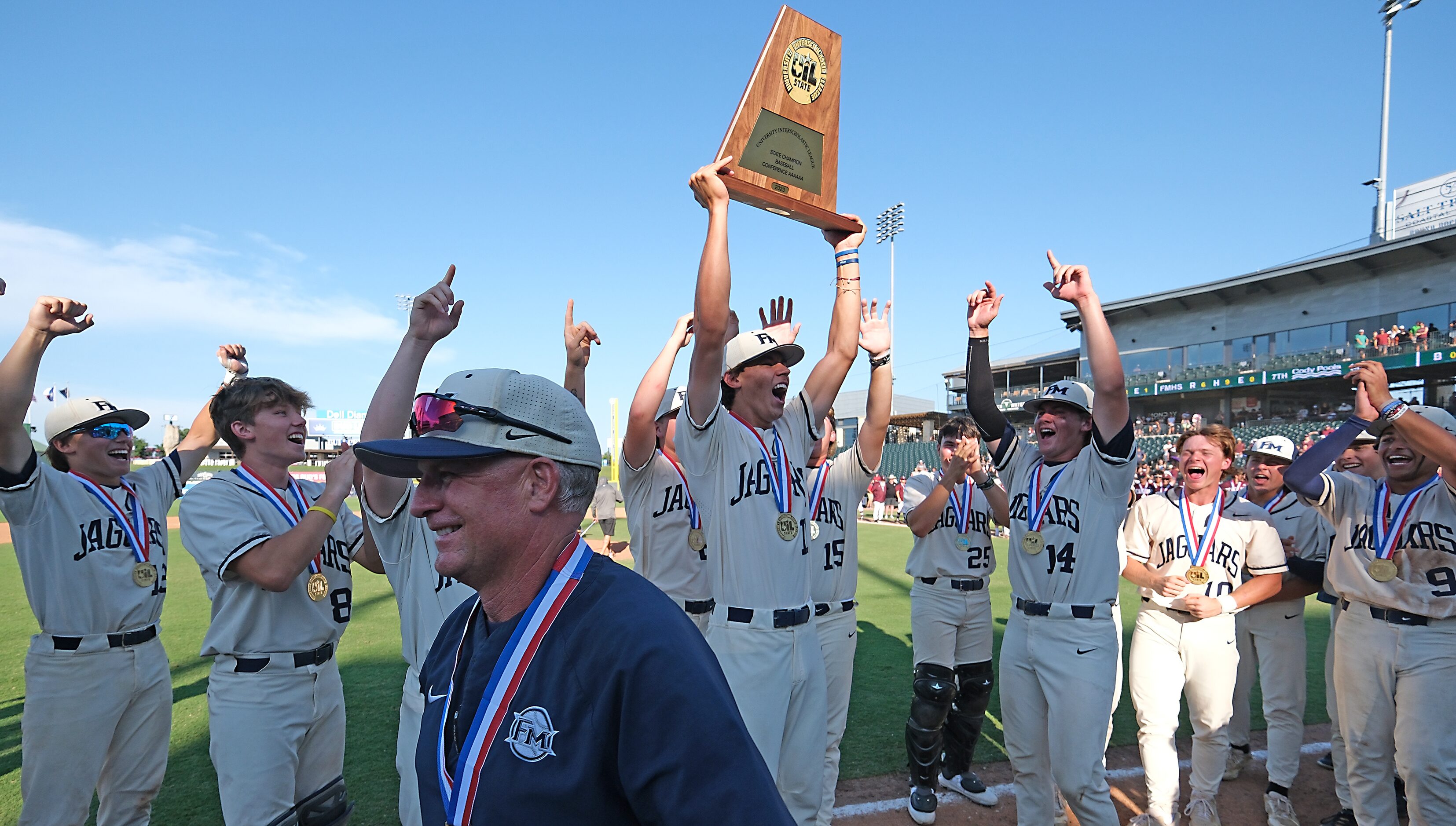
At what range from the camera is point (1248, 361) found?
37.8m

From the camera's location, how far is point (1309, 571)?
5629 mm

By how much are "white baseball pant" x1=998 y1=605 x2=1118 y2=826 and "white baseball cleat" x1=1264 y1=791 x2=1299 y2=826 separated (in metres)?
1.67

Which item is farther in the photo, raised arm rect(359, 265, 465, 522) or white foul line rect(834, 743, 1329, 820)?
white foul line rect(834, 743, 1329, 820)

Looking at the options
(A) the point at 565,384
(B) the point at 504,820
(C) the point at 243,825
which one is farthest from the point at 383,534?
(B) the point at 504,820

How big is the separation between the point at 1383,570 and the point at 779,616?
12.2 feet

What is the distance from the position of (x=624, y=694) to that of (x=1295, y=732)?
5.77 meters

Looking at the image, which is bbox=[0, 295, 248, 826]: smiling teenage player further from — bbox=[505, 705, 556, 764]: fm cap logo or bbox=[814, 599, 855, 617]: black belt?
bbox=[505, 705, 556, 764]: fm cap logo

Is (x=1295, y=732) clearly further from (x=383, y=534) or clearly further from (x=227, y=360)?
(x=227, y=360)

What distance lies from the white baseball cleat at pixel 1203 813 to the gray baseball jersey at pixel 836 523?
246cm

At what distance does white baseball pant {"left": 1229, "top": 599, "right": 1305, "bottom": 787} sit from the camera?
16.9ft

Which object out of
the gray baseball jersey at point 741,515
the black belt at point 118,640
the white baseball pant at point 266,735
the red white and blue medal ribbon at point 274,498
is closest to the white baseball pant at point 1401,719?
the gray baseball jersey at point 741,515

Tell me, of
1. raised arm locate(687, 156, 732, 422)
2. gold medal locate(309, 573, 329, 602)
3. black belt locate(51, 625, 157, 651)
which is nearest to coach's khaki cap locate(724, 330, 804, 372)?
raised arm locate(687, 156, 732, 422)

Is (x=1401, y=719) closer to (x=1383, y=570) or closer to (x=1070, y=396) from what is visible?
(x=1383, y=570)

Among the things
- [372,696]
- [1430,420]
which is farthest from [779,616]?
[372,696]
